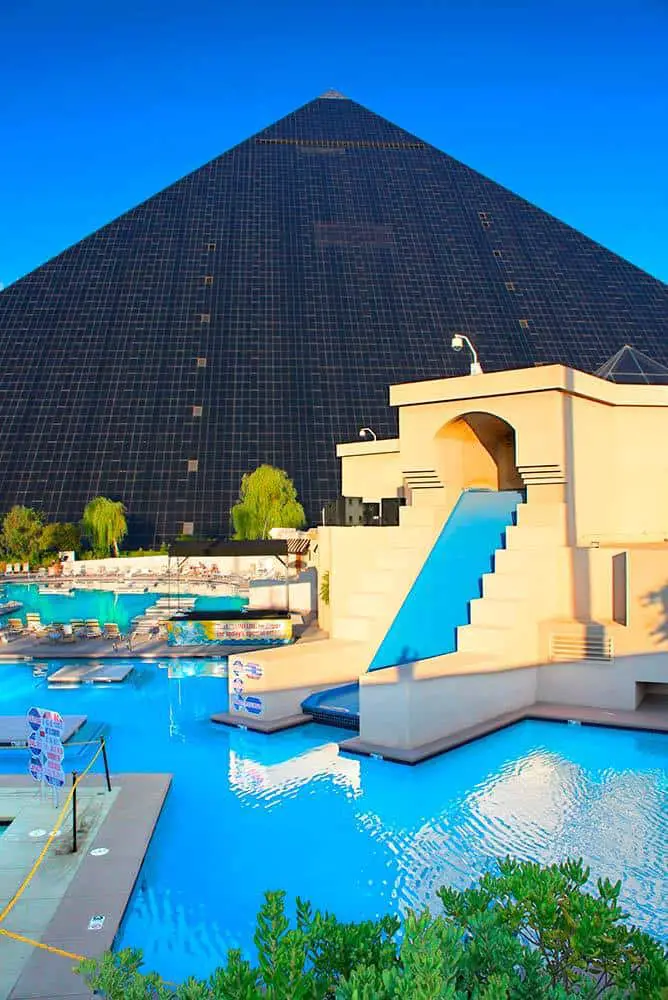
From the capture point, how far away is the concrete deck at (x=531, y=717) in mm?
10562

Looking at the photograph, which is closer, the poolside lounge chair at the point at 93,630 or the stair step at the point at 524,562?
the stair step at the point at 524,562

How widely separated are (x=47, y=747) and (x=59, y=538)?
103ft

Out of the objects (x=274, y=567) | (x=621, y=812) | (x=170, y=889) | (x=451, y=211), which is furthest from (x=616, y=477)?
(x=451, y=211)

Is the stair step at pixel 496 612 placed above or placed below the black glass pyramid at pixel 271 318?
below

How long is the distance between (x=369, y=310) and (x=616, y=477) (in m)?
35.4

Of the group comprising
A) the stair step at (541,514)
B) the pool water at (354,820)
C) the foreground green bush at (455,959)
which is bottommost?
the pool water at (354,820)

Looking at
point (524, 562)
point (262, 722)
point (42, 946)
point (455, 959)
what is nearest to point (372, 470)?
point (524, 562)

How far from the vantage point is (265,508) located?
37656 mm

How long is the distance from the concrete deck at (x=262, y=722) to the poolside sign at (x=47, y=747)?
3.71 meters

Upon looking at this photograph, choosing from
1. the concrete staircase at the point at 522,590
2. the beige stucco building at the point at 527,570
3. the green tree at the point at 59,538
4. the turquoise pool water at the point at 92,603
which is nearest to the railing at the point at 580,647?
the beige stucco building at the point at 527,570

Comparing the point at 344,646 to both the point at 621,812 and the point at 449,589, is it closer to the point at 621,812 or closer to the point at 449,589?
the point at 449,589

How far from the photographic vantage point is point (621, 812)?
876 centimetres

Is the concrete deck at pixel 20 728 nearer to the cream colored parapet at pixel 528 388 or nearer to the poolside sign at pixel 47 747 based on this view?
the poolside sign at pixel 47 747

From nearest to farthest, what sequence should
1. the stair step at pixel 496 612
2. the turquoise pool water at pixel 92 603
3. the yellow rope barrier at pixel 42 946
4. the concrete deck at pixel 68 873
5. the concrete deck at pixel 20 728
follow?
the concrete deck at pixel 68 873 → the yellow rope barrier at pixel 42 946 → the concrete deck at pixel 20 728 → the stair step at pixel 496 612 → the turquoise pool water at pixel 92 603
